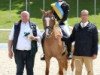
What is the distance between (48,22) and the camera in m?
13.3

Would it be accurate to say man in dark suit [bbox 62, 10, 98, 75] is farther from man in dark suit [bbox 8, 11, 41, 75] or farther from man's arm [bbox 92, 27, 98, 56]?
man in dark suit [bbox 8, 11, 41, 75]

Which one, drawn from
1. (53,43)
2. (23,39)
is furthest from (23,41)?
(53,43)

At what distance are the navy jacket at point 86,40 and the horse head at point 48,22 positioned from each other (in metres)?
1.59

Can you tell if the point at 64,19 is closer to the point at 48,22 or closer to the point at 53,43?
the point at 53,43

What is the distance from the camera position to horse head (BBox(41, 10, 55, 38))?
13.3 m

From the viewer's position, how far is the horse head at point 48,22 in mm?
13320

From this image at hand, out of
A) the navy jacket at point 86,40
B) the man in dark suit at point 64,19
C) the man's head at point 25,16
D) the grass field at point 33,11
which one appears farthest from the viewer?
the grass field at point 33,11

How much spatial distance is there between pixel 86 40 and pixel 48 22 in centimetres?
194

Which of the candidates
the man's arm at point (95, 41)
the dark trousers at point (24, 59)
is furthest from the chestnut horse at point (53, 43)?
the man's arm at point (95, 41)

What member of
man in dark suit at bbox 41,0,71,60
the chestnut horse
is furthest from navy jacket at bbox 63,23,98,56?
man in dark suit at bbox 41,0,71,60

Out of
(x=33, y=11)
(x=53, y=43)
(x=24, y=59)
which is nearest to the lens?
(x=24, y=59)

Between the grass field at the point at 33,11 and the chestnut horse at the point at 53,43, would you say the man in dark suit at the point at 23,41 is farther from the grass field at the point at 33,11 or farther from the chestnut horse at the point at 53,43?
the grass field at the point at 33,11

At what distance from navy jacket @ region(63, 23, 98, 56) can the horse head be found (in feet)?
5.23

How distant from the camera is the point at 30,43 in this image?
12234 millimetres
